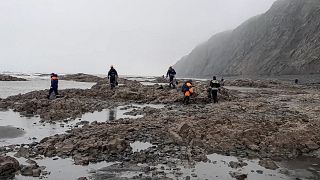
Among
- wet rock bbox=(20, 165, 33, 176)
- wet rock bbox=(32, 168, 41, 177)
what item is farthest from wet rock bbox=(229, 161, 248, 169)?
wet rock bbox=(20, 165, 33, 176)

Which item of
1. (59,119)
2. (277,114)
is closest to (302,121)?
(277,114)

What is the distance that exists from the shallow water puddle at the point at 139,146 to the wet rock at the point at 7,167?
4.09m

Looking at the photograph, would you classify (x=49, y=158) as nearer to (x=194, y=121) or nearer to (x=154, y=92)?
(x=194, y=121)

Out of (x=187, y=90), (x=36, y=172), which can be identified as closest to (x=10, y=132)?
(x=36, y=172)

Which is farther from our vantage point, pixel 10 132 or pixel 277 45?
pixel 277 45

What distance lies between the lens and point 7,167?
10.1 meters

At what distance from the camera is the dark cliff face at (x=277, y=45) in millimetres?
97125

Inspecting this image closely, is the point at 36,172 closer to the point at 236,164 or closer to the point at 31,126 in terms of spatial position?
the point at 236,164

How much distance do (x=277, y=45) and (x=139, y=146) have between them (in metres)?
110

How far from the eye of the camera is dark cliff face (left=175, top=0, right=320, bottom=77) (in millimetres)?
97125

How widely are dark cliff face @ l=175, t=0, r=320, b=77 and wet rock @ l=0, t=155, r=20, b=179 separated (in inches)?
3494

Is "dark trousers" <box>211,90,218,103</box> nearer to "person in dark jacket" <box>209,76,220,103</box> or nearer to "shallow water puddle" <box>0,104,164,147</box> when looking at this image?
"person in dark jacket" <box>209,76,220,103</box>

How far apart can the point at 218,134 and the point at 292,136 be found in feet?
9.54

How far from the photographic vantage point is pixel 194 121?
16.6m
